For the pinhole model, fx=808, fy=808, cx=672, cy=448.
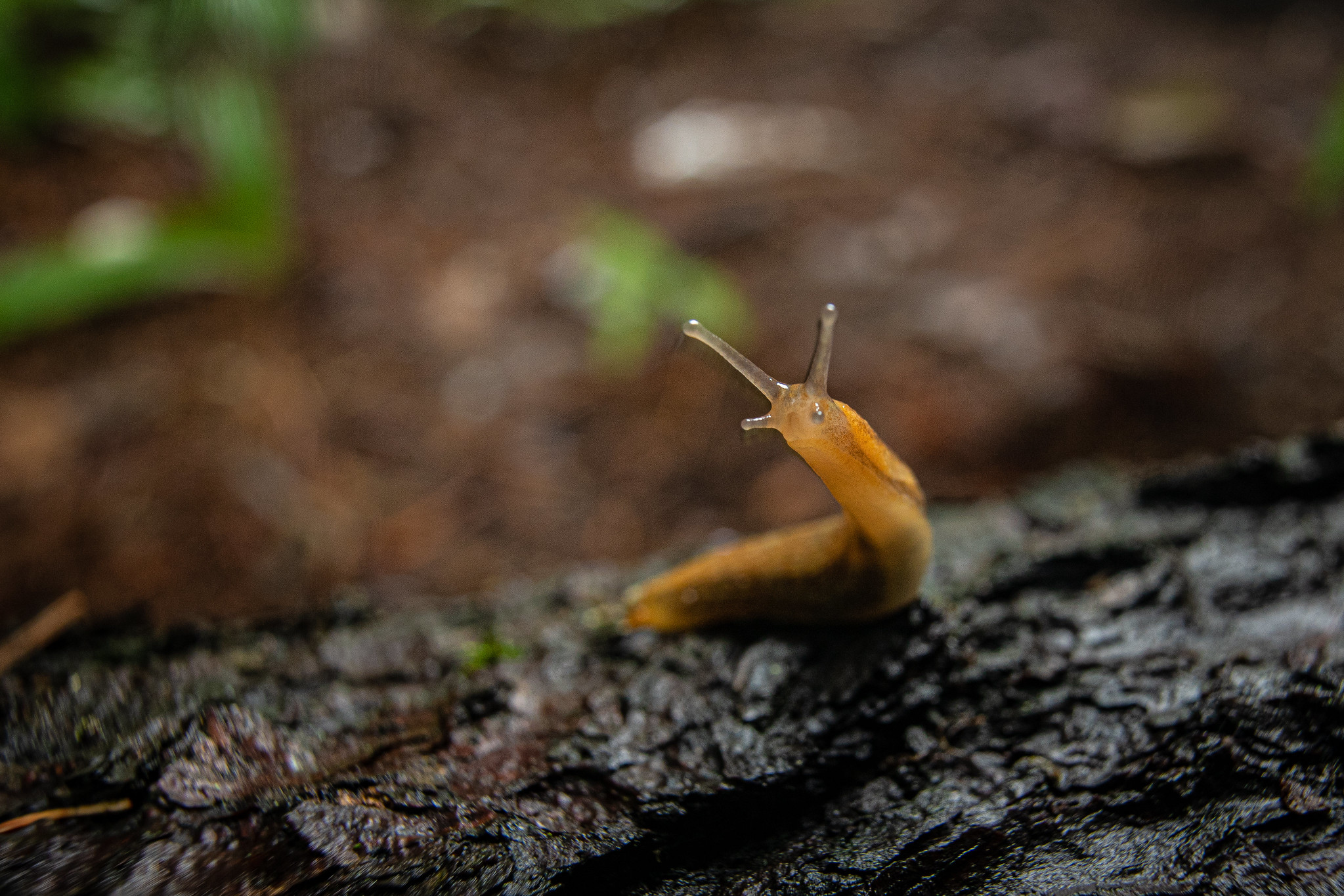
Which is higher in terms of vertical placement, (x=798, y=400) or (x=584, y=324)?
(x=798, y=400)

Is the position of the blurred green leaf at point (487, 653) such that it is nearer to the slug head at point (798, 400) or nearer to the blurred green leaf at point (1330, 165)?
the slug head at point (798, 400)

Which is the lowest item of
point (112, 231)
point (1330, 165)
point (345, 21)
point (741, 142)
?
point (1330, 165)

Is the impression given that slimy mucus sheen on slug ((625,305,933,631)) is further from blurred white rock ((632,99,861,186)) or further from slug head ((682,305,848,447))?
blurred white rock ((632,99,861,186))

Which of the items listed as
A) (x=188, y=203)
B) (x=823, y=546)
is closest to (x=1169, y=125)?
(x=823, y=546)

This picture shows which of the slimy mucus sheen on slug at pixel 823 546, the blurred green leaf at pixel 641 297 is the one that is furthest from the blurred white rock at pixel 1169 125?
the slimy mucus sheen on slug at pixel 823 546

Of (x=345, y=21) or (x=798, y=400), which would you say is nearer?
(x=798, y=400)

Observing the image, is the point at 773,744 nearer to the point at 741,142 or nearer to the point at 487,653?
the point at 487,653

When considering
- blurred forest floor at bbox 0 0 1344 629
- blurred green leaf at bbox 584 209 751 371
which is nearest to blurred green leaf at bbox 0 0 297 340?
blurred forest floor at bbox 0 0 1344 629
